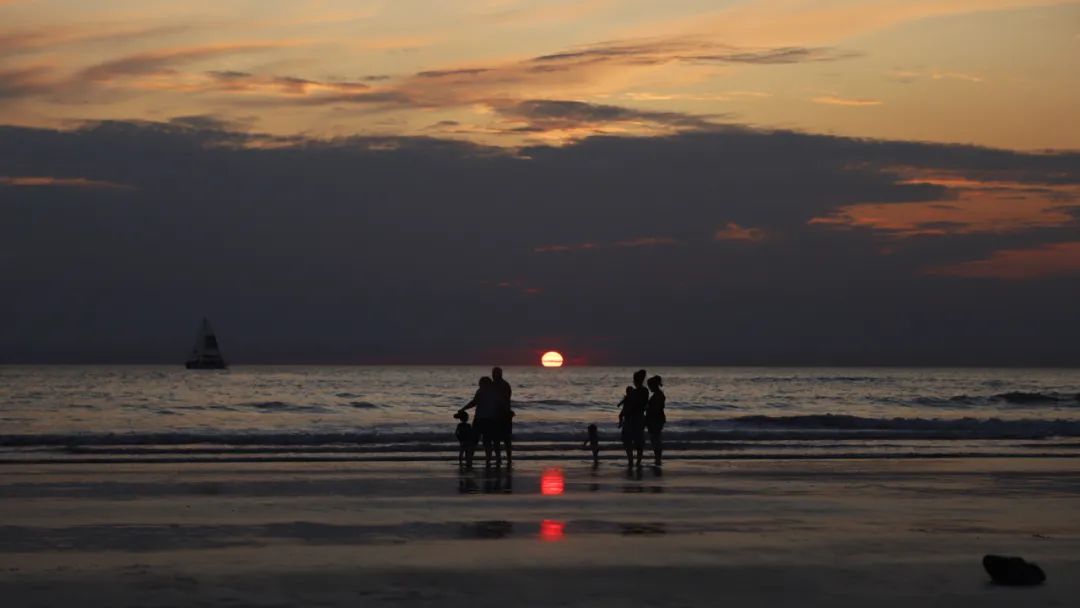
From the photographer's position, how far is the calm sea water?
33.2m

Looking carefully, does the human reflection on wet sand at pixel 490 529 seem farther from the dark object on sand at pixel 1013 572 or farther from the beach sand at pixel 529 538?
the dark object on sand at pixel 1013 572

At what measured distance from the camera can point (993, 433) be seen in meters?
46.9

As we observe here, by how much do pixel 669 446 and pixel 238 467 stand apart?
43.6 ft

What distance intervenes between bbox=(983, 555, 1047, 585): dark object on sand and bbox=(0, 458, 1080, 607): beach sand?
6.7 inches

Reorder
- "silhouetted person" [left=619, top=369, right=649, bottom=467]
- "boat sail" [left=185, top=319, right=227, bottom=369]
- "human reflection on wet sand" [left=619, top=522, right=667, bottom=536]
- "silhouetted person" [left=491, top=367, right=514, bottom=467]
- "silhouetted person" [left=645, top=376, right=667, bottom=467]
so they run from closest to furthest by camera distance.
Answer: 1. "human reflection on wet sand" [left=619, top=522, right=667, bottom=536]
2. "silhouetted person" [left=491, top=367, right=514, bottom=467]
3. "silhouetted person" [left=619, top=369, right=649, bottom=467]
4. "silhouetted person" [left=645, top=376, right=667, bottom=467]
5. "boat sail" [left=185, top=319, right=227, bottom=369]

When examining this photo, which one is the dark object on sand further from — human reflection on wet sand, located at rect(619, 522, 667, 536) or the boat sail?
the boat sail

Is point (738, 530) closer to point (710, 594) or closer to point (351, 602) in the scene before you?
point (710, 594)

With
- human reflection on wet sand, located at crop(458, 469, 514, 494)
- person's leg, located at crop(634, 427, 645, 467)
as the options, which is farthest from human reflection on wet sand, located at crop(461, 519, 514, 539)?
person's leg, located at crop(634, 427, 645, 467)

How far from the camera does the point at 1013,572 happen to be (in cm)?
1077

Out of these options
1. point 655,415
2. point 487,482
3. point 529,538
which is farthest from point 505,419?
point 529,538

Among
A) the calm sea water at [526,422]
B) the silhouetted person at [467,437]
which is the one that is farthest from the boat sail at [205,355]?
the silhouetted person at [467,437]

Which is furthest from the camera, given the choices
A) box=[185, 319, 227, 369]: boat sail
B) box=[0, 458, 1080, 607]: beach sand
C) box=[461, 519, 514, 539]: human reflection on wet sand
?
box=[185, 319, 227, 369]: boat sail

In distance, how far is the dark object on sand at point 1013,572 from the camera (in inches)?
424

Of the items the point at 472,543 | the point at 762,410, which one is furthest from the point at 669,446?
the point at 762,410
